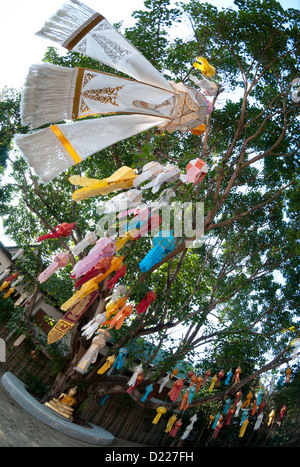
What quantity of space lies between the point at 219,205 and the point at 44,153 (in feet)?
8.76

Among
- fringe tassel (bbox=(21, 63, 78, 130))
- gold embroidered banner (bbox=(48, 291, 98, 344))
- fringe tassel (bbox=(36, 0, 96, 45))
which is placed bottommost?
gold embroidered banner (bbox=(48, 291, 98, 344))

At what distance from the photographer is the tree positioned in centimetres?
666

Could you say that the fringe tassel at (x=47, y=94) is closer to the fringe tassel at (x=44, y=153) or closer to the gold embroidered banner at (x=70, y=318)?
the fringe tassel at (x=44, y=153)

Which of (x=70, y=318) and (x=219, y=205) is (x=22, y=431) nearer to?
(x=70, y=318)

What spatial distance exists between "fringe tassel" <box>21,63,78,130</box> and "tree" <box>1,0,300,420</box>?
1252mm

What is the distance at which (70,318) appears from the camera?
6582 millimetres

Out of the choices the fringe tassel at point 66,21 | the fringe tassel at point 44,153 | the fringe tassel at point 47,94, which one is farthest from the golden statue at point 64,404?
the fringe tassel at point 66,21

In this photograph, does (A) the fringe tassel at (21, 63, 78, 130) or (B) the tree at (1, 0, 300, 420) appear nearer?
(A) the fringe tassel at (21, 63, 78, 130)

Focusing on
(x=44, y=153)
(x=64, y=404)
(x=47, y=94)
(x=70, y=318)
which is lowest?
(x=64, y=404)

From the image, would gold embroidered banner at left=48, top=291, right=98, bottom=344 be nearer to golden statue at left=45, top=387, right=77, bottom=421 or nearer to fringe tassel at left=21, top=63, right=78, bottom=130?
golden statue at left=45, top=387, right=77, bottom=421

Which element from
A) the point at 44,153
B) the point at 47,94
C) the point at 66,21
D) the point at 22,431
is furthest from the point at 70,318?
the point at 66,21

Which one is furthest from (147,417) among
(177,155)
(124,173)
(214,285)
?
(124,173)

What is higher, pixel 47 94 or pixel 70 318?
pixel 47 94

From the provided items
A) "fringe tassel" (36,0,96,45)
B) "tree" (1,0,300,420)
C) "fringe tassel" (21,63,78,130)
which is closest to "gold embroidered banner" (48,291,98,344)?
"tree" (1,0,300,420)
